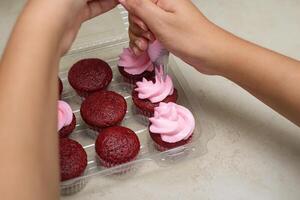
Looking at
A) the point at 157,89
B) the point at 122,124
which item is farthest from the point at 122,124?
the point at 157,89

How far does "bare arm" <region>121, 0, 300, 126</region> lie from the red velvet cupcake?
282 millimetres

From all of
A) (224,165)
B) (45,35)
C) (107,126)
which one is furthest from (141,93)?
(45,35)

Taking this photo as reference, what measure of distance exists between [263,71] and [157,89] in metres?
0.24

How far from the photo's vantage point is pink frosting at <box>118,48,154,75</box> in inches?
41.6

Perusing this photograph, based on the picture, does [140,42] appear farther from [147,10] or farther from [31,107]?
[31,107]

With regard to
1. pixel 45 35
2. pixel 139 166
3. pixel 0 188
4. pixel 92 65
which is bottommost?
pixel 139 166

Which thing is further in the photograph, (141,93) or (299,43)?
(299,43)

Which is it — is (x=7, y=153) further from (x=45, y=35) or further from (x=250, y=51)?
(x=250, y=51)

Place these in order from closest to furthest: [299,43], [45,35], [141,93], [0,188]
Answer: [0,188]
[45,35]
[141,93]
[299,43]

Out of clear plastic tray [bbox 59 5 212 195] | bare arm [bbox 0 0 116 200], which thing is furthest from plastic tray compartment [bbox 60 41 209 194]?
bare arm [bbox 0 0 116 200]

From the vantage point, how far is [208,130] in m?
1.00

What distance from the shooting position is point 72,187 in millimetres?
905

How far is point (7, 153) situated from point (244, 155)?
53 centimetres

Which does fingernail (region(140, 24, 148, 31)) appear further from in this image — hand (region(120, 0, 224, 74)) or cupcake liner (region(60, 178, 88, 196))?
cupcake liner (region(60, 178, 88, 196))
